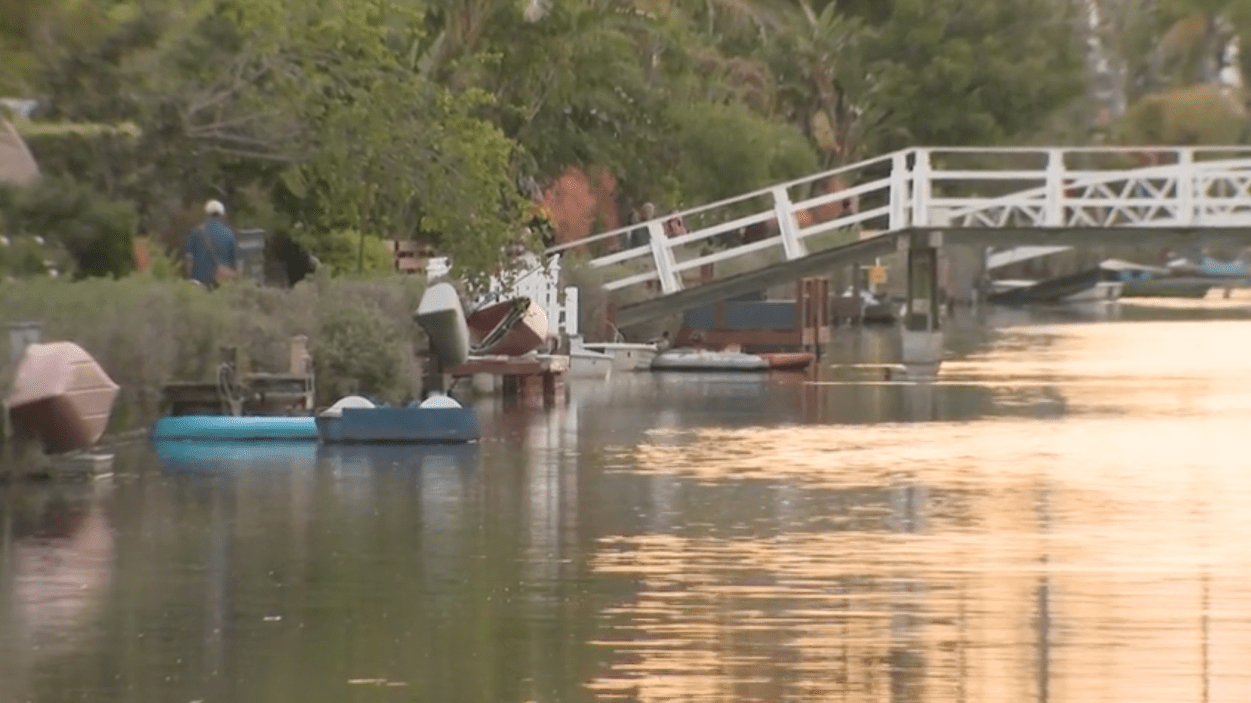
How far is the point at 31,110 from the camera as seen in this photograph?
3275 cm

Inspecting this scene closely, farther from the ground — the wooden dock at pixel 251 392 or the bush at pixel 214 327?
the bush at pixel 214 327

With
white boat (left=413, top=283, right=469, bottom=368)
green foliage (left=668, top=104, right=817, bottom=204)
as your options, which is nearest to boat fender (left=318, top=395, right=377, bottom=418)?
white boat (left=413, top=283, right=469, bottom=368)

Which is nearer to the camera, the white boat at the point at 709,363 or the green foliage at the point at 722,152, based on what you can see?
the white boat at the point at 709,363

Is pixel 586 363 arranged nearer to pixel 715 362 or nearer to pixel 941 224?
pixel 715 362

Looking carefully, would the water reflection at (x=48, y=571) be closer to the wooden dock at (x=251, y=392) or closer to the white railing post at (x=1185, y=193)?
the wooden dock at (x=251, y=392)

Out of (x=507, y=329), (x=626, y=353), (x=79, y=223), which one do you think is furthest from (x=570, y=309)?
(x=79, y=223)

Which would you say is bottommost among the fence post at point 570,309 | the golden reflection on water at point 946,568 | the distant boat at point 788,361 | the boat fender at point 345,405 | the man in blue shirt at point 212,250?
the golden reflection on water at point 946,568

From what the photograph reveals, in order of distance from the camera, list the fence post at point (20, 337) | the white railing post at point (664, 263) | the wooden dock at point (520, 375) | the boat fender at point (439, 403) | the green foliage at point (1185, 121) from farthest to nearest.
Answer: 1. the green foliage at point (1185, 121)
2. the white railing post at point (664, 263)
3. the wooden dock at point (520, 375)
4. the boat fender at point (439, 403)
5. the fence post at point (20, 337)

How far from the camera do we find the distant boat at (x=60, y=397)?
2294 cm

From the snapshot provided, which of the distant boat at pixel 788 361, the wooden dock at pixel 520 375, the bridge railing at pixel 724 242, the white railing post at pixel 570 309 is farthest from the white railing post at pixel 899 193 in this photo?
the wooden dock at pixel 520 375

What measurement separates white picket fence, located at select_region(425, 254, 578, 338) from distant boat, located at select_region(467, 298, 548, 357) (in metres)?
0.46

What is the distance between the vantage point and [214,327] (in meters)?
29.2

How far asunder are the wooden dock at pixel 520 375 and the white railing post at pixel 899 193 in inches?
304

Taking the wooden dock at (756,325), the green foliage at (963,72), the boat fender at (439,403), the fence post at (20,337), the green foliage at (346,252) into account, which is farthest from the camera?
the green foliage at (963,72)
